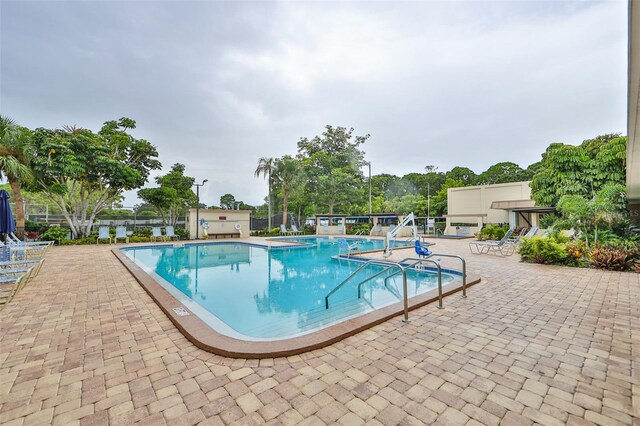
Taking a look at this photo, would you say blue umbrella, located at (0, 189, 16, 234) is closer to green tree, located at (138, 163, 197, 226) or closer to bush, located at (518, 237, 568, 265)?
green tree, located at (138, 163, 197, 226)

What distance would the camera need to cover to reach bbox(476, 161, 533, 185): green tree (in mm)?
40500

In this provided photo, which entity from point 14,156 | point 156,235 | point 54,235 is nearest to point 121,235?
point 156,235

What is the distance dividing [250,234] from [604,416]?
2294cm

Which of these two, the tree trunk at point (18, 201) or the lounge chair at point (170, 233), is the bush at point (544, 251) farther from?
the tree trunk at point (18, 201)

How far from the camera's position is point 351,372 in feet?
8.36

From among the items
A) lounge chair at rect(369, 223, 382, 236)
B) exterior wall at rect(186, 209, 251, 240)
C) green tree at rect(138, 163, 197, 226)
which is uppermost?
green tree at rect(138, 163, 197, 226)

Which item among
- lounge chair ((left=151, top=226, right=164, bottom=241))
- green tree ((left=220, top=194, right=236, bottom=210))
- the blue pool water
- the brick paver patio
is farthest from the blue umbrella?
green tree ((left=220, top=194, right=236, bottom=210))

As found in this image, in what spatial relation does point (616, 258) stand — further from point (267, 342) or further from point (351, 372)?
point (267, 342)

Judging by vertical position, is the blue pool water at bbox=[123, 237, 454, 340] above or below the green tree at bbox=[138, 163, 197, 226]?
below

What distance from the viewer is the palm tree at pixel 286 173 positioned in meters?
25.8

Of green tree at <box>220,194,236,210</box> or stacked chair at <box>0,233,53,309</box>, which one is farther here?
green tree at <box>220,194,236,210</box>

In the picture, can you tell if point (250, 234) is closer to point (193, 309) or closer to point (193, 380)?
point (193, 309)

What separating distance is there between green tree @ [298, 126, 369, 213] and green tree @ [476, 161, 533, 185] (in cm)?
2170

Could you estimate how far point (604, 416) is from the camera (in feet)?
6.40
